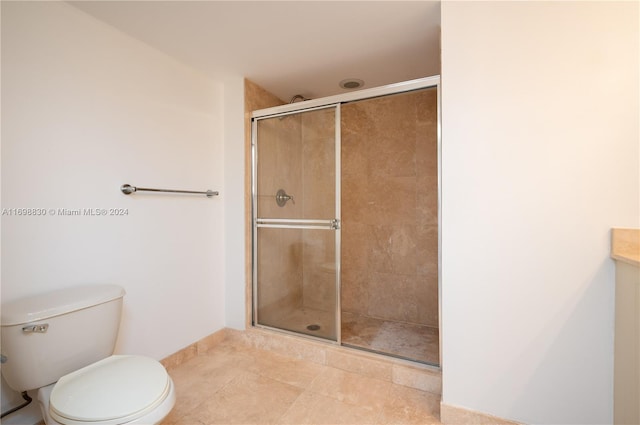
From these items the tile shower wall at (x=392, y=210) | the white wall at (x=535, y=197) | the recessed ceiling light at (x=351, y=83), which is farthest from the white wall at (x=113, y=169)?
the white wall at (x=535, y=197)

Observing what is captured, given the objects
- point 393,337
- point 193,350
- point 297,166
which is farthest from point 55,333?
point 393,337

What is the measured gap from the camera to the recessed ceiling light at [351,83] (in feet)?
7.80

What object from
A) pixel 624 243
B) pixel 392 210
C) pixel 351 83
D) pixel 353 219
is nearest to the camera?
pixel 624 243

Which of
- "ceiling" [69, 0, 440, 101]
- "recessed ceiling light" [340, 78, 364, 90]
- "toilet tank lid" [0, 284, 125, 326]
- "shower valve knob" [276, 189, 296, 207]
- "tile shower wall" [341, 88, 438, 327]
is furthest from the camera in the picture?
"tile shower wall" [341, 88, 438, 327]

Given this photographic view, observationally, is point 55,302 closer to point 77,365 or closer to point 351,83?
point 77,365

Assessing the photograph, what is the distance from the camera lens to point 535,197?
4.35 feet

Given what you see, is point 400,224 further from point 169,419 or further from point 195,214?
point 169,419

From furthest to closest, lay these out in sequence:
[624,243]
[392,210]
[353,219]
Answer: [353,219] → [392,210] → [624,243]

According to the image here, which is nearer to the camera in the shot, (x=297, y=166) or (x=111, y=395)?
(x=111, y=395)

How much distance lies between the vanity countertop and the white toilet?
74.1 inches

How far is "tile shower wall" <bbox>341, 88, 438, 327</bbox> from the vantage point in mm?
2580

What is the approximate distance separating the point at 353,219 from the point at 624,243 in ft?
6.30

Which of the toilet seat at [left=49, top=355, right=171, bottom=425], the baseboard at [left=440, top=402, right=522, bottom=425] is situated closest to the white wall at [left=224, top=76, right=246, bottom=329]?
the toilet seat at [left=49, top=355, right=171, bottom=425]

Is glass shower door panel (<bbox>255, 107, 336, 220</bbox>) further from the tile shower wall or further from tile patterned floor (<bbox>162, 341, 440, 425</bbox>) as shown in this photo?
tile patterned floor (<bbox>162, 341, 440, 425</bbox>)
